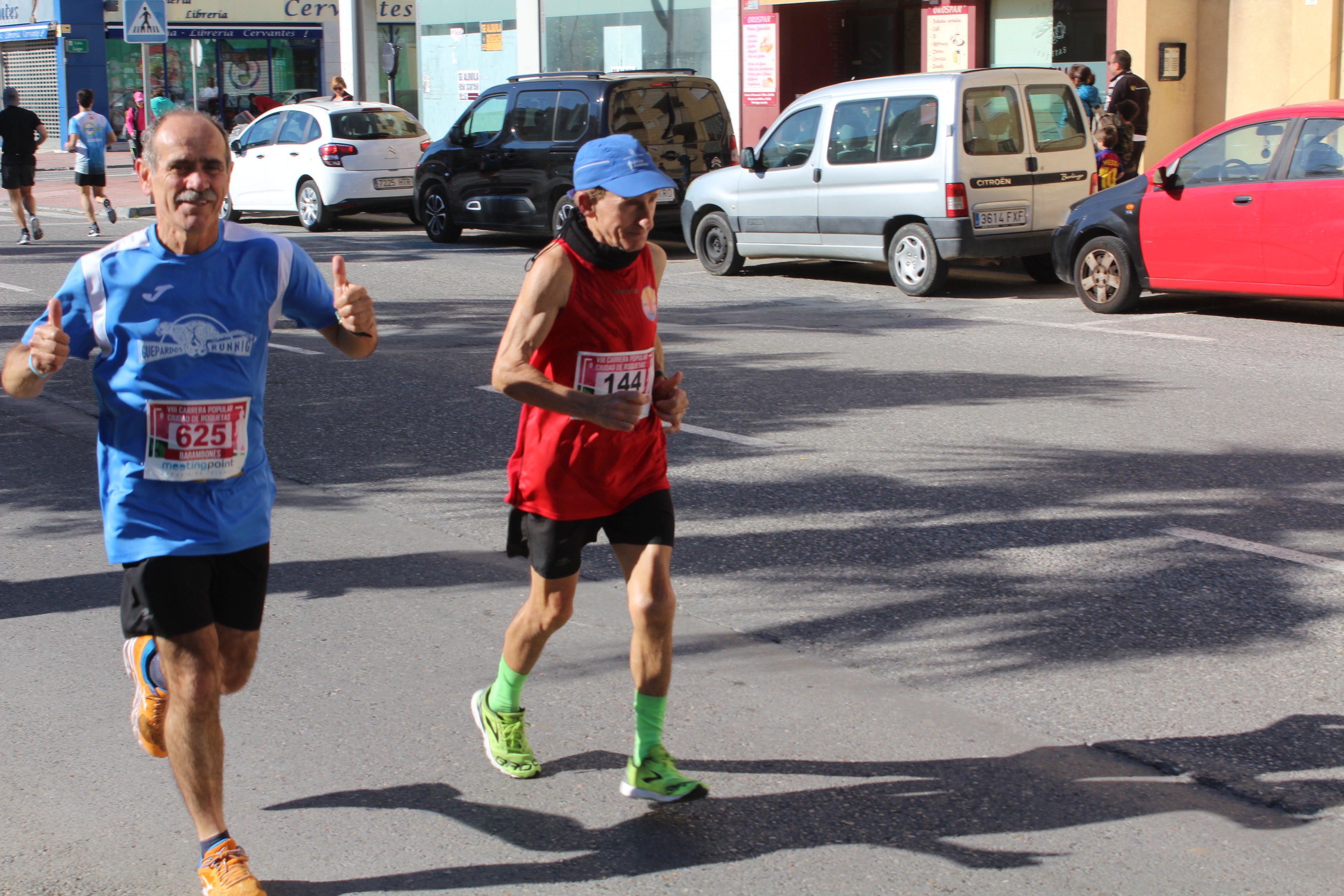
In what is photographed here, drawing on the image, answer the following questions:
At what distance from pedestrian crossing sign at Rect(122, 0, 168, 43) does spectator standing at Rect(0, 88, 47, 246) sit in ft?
11.7

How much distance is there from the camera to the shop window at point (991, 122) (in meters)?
13.2

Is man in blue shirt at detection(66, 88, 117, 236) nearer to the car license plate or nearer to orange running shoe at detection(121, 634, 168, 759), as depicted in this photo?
the car license plate

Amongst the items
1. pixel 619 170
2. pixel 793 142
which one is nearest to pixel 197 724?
pixel 619 170

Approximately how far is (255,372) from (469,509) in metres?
3.34

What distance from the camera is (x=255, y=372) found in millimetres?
3408

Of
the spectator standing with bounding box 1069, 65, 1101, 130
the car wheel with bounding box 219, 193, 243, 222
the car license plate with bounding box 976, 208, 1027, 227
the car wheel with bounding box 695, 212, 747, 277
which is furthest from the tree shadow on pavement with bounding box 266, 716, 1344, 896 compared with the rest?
the car wheel with bounding box 219, 193, 243, 222

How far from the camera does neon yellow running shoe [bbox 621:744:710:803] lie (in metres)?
3.74

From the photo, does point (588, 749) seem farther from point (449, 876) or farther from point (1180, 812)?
point (1180, 812)

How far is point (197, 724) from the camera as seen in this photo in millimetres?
3256

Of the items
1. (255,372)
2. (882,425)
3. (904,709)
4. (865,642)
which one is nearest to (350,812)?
(255,372)

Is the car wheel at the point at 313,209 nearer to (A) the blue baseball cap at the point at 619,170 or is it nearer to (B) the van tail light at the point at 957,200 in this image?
(B) the van tail light at the point at 957,200

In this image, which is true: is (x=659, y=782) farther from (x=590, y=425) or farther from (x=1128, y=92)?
(x=1128, y=92)

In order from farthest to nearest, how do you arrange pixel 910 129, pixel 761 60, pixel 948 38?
1. pixel 761 60
2. pixel 948 38
3. pixel 910 129

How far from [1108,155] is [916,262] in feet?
11.9
